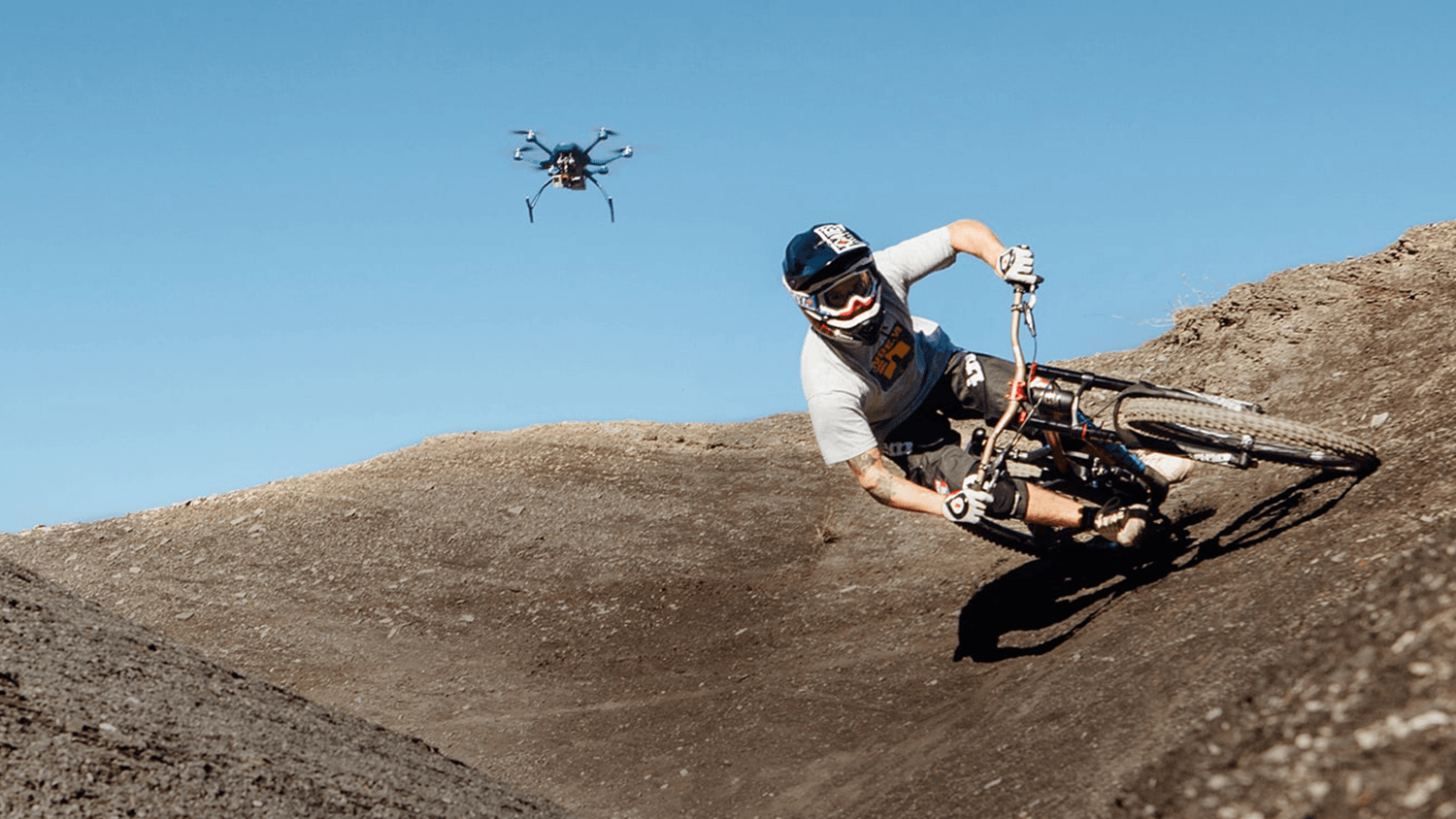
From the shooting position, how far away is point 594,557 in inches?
566

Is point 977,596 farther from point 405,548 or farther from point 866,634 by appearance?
point 405,548

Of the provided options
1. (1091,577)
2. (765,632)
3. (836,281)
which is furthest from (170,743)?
(1091,577)

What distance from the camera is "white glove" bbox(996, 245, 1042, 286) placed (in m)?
8.22

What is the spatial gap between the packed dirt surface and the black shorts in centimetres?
149

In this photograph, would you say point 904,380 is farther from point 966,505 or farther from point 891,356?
point 966,505

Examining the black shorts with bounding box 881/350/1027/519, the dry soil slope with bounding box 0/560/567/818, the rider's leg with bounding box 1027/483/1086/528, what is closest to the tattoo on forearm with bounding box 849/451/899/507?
the black shorts with bounding box 881/350/1027/519

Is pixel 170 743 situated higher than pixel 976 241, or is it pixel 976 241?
pixel 976 241

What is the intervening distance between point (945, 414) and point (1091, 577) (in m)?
1.83

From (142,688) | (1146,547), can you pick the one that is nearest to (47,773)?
(142,688)

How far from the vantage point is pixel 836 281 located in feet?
27.2

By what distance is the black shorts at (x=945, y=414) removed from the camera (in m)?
8.98

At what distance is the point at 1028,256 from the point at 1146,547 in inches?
107

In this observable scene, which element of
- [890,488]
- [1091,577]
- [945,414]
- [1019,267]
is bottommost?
[1091,577]

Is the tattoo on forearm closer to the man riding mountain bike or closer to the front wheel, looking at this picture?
the man riding mountain bike
